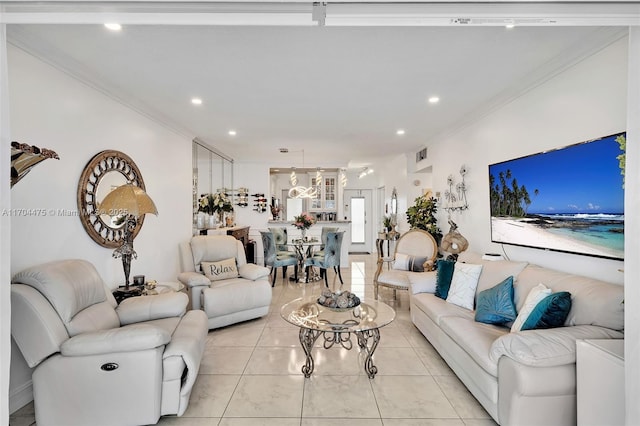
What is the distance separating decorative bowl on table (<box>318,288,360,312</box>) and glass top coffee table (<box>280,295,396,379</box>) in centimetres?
3

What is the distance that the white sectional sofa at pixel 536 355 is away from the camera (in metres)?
1.76

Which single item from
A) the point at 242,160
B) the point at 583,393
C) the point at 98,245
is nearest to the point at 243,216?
the point at 242,160

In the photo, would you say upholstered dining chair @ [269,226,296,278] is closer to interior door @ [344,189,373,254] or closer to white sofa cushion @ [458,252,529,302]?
white sofa cushion @ [458,252,529,302]

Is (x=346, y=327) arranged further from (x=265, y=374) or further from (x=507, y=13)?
(x=507, y=13)

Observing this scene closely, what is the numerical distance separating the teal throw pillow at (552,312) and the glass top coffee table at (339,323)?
3.38 feet

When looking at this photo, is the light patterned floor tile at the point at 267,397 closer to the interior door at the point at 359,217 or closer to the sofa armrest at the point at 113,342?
the sofa armrest at the point at 113,342

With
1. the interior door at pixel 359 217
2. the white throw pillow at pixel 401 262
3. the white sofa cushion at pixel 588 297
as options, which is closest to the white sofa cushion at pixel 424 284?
the white throw pillow at pixel 401 262

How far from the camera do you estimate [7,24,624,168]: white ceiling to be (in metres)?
2.22

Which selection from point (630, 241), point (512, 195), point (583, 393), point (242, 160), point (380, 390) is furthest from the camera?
point (242, 160)

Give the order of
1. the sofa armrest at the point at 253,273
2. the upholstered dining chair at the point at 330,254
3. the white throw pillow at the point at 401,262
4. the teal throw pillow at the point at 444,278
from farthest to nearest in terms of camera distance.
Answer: the upholstered dining chair at the point at 330,254 < the white throw pillow at the point at 401,262 < the sofa armrest at the point at 253,273 < the teal throw pillow at the point at 444,278

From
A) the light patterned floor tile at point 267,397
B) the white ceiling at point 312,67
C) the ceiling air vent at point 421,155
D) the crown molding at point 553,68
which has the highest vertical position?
the white ceiling at point 312,67

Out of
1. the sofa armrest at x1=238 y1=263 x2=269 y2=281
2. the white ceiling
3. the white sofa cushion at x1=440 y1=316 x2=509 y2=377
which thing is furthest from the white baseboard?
the white sofa cushion at x1=440 y1=316 x2=509 y2=377

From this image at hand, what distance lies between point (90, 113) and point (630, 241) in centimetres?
405

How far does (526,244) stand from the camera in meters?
2.98
